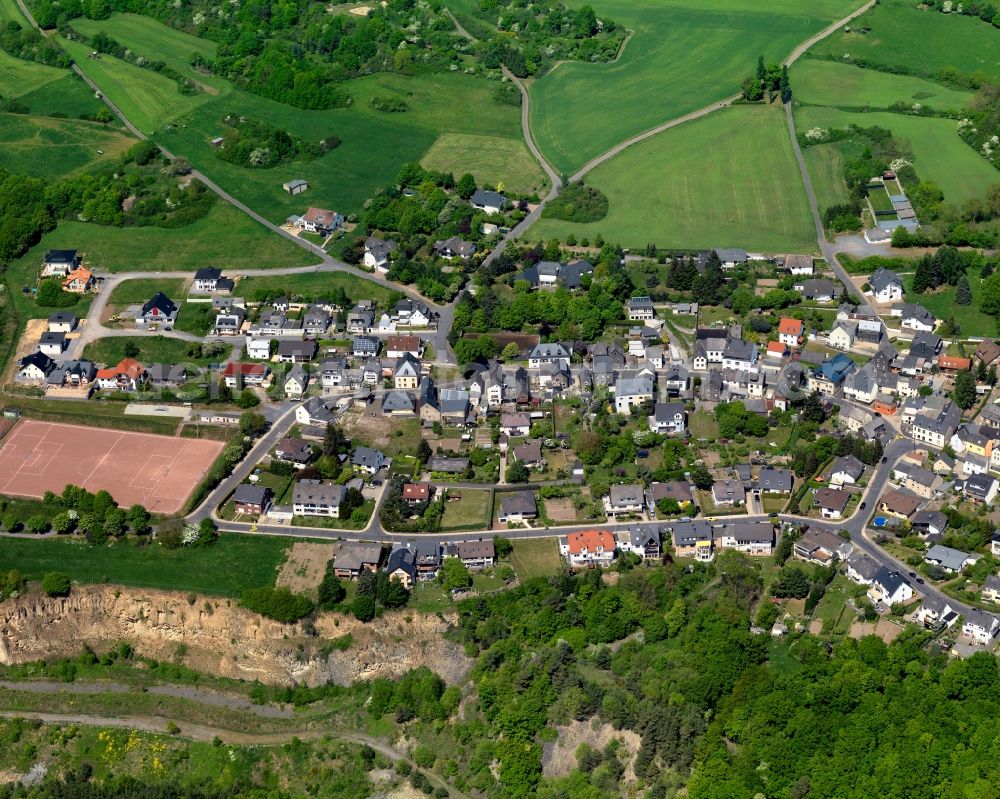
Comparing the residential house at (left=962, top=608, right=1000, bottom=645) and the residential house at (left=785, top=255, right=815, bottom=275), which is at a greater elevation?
the residential house at (left=962, top=608, right=1000, bottom=645)

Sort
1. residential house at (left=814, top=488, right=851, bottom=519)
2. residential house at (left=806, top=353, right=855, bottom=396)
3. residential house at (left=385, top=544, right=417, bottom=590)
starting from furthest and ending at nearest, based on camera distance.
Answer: residential house at (left=806, top=353, right=855, bottom=396) < residential house at (left=814, top=488, right=851, bottom=519) < residential house at (left=385, top=544, right=417, bottom=590)

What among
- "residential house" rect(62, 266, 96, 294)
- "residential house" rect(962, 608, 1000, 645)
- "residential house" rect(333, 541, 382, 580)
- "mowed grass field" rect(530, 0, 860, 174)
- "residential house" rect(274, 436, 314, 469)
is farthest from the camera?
"mowed grass field" rect(530, 0, 860, 174)

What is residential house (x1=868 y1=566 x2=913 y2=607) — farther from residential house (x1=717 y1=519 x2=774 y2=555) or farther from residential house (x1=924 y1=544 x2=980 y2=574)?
residential house (x1=717 y1=519 x2=774 y2=555)

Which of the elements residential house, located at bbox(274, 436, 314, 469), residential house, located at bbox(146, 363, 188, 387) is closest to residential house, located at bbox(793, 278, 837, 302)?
residential house, located at bbox(274, 436, 314, 469)

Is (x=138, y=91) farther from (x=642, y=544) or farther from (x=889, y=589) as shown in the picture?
(x=889, y=589)

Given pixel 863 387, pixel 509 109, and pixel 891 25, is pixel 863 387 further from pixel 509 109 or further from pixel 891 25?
pixel 891 25

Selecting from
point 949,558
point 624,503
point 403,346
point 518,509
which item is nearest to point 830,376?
point 624,503

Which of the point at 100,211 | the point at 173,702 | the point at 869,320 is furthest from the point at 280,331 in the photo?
the point at 869,320

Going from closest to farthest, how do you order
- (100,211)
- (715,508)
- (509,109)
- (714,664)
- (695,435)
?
(714,664)
(715,508)
(695,435)
(100,211)
(509,109)
